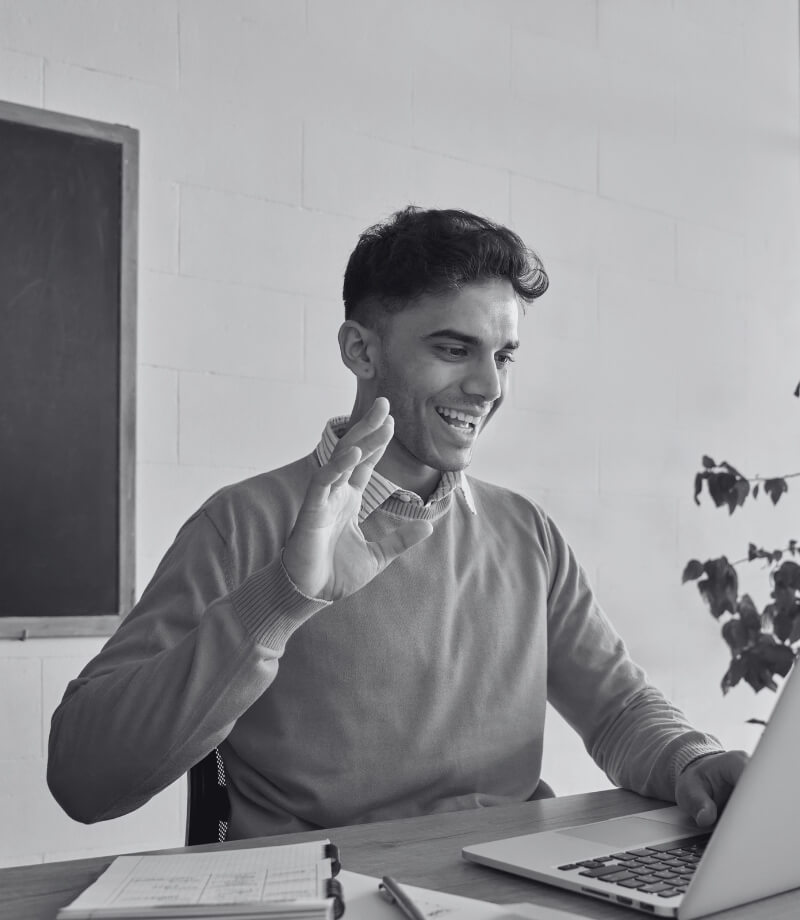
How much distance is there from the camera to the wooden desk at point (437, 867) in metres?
0.94

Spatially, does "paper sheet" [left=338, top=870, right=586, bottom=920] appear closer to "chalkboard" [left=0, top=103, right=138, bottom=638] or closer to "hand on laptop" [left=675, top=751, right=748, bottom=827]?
"hand on laptop" [left=675, top=751, right=748, bottom=827]

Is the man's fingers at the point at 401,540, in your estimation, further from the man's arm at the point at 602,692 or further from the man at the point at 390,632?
the man's arm at the point at 602,692

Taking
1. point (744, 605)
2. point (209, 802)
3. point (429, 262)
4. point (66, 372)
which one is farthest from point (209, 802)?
point (744, 605)

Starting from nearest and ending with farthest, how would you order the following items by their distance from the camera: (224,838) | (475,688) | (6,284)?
(224,838) → (475,688) → (6,284)

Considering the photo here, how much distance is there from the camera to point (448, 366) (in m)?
1.72

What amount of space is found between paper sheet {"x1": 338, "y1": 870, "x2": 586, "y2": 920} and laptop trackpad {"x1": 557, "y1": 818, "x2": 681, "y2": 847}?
24 cm

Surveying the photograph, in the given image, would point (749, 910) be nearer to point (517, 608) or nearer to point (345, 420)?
point (517, 608)

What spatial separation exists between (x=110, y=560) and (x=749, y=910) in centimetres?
169

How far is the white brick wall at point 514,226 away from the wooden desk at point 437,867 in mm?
1260

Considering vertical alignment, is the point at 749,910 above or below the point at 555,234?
below

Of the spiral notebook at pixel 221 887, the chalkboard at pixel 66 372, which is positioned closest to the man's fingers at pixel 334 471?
the spiral notebook at pixel 221 887

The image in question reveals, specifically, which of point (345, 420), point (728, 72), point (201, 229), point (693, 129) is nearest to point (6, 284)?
point (201, 229)

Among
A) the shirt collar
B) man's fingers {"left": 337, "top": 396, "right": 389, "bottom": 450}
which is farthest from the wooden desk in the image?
the shirt collar

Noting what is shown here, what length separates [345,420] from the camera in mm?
1806
